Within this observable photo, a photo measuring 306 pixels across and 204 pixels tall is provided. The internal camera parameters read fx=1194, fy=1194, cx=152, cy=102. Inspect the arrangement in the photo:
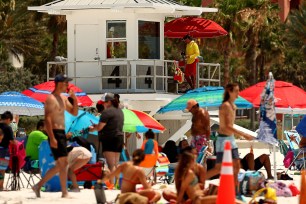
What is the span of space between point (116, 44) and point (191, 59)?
2350 mm

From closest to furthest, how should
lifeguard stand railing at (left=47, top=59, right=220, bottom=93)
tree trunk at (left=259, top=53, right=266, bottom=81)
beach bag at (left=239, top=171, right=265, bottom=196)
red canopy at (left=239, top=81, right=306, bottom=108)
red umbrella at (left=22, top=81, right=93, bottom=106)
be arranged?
1. beach bag at (left=239, top=171, right=265, bottom=196)
2. red canopy at (left=239, top=81, right=306, bottom=108)
3. red umbrella at (left=22, top=81, right=93, bottom=106)
4. lifeguard stand railing at (left=47, top=59, right=220, bottom=93)
5. tree trunk at (left=259, top=53, right=266, bottom=81)

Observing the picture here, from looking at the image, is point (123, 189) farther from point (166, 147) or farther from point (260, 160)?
point (166, 147)

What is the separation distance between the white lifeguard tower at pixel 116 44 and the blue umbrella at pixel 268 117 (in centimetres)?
1234

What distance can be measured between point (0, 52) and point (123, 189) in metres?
42.1

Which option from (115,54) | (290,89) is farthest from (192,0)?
(290,89)

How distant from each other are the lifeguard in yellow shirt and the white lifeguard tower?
62cm

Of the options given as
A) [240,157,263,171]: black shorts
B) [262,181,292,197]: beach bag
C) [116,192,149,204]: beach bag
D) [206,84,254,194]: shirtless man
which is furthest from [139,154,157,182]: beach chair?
[116,192,149,204]: beach bag

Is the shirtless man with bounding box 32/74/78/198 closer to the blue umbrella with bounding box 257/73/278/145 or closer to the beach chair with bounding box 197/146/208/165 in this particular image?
the blue umbrella with bounding box 257/73/278/145

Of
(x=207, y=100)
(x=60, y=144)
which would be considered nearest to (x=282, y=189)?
(x=60, y=144)

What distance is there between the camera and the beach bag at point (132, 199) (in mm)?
15312

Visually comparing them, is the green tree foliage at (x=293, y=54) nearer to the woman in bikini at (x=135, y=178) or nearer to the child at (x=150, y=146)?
the child at (x=150, y=146)

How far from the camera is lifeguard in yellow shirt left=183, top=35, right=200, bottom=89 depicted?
31297mm

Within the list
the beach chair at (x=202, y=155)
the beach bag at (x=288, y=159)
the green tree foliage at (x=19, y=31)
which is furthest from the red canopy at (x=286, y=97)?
the green tree foliage at (x=19, y=31)

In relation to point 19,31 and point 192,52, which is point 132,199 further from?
point 19,31
